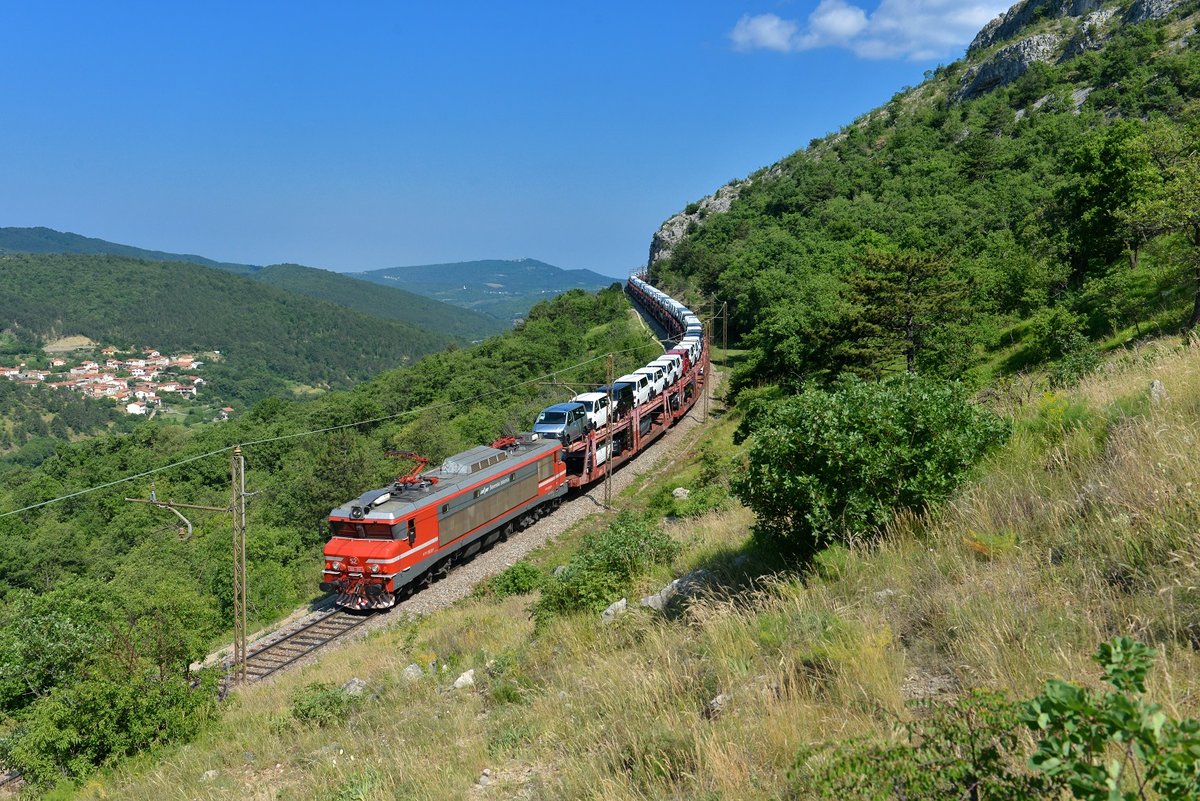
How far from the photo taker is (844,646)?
5.05 meters

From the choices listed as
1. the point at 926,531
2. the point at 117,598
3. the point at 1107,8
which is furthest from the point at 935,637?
the point at 1107,8

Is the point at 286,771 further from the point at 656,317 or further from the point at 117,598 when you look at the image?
the point at 656,317

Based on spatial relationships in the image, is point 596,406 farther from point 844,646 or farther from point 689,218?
point 689,218

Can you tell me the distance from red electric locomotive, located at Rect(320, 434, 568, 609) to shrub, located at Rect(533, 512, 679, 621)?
805 cm

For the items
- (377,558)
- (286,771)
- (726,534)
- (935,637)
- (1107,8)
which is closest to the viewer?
(935,637)

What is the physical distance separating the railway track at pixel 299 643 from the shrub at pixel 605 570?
8670mm

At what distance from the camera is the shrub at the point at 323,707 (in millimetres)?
9914

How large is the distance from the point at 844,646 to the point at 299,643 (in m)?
16.9

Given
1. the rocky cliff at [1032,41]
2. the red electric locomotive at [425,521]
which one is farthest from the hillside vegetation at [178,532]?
the rocky cliff at [1032,41]

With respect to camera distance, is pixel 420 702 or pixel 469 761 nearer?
pixel 469 761

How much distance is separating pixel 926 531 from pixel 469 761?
471 centimetres

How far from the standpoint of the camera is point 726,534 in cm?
1146

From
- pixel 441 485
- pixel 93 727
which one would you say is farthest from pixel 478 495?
pixel 93 727

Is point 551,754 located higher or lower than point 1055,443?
lower
